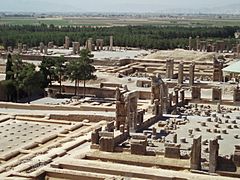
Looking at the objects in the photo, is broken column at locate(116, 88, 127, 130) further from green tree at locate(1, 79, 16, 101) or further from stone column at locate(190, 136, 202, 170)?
green tree at locate(1, 79, 16, 101)

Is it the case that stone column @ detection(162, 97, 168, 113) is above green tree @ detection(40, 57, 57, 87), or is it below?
below

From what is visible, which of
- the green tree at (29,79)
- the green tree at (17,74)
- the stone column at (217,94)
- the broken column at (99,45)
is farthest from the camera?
the broken column at (99,45)

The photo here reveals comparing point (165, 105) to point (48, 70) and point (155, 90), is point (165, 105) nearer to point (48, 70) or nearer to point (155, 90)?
point (155, 90)

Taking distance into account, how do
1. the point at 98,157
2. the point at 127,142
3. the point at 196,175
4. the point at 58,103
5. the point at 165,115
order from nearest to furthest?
the point at 196,175 < the point at 98,157 < the point at 127,142 < the point at 165,115 < the point at 58,103

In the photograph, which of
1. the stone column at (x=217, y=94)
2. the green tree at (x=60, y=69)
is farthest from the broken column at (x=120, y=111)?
the green tree at (x=60, y=69)

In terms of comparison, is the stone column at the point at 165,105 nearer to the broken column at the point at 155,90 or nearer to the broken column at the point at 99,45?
the broken column at the point at 155,90

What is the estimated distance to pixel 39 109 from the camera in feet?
130

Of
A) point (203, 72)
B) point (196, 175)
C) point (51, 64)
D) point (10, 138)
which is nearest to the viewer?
point (196, 175)

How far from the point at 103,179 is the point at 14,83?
21730 millimetres

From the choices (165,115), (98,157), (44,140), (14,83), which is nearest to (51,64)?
(14,83)

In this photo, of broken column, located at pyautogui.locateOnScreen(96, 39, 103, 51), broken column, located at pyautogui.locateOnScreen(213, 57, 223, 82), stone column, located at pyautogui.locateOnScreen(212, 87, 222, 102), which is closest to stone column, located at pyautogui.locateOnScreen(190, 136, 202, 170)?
stone column, located at pyautogui.locateOnScreen(212, 87, 222, 102)

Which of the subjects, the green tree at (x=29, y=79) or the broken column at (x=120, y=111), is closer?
the broken column at (x=120, y=111)

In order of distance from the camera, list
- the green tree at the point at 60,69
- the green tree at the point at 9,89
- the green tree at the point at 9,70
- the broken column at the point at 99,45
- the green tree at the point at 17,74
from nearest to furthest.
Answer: the green tree at the point at 17,74 < the green tree at the point at 9,89 < the green tree at the point at 9,70 < the green tree at the point at 60,69 < the broken column at the point at 99,45

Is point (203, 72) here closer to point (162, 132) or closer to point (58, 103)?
point (58, 103)
